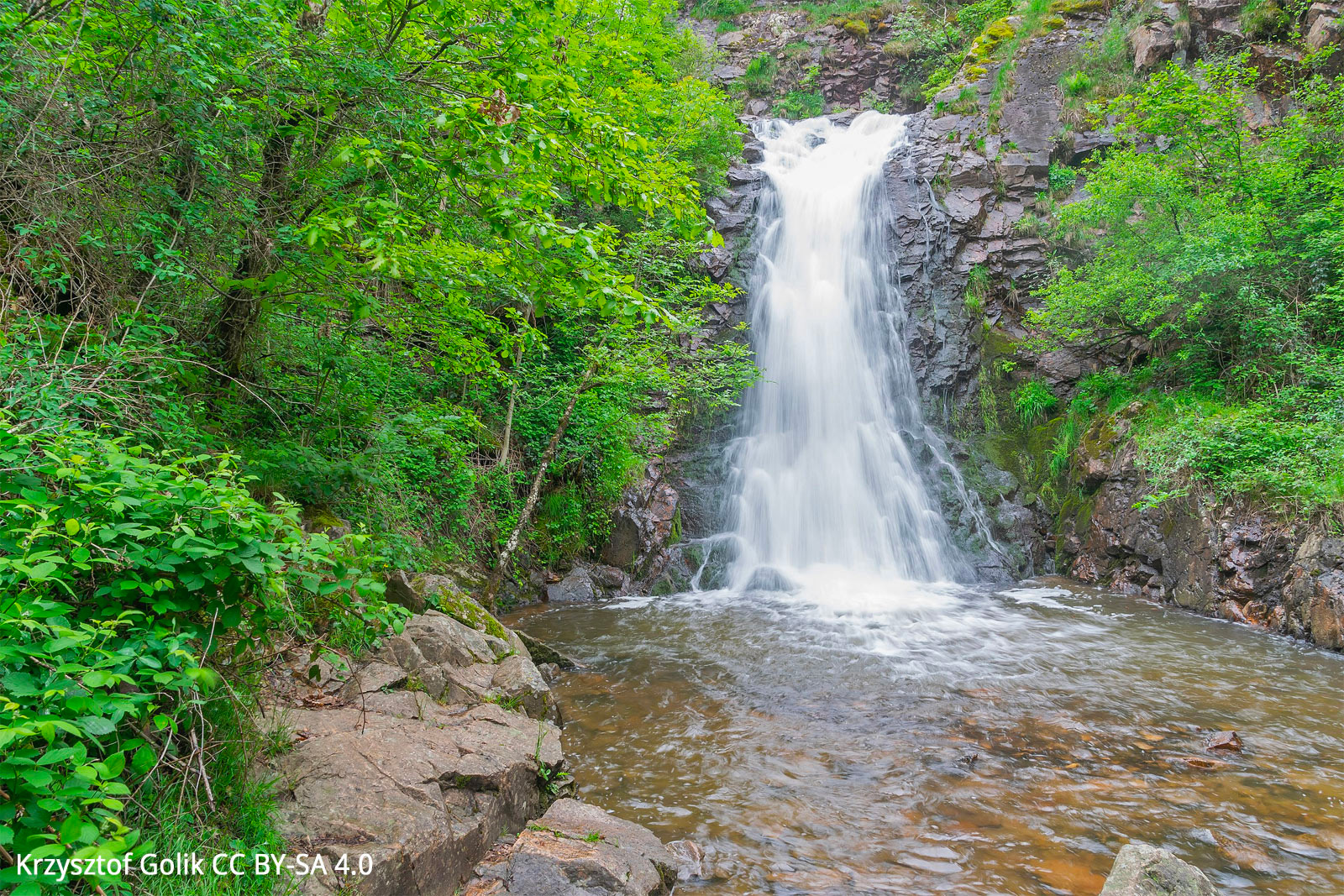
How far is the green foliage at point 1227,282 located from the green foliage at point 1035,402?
67.4 inches

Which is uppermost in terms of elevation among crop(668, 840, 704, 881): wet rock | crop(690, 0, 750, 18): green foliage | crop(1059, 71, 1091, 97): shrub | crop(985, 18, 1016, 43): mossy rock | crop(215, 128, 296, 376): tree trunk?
crop(690, 0, 750, 18): green foliage

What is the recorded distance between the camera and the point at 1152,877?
299 centimetres

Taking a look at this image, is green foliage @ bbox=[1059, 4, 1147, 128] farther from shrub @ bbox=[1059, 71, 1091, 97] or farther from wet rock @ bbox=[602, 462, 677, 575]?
wet rock @ bbox=[602, 462, 677, 575]

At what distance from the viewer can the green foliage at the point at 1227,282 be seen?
927 cm

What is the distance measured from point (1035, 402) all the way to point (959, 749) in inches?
412

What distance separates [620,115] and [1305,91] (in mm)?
12106

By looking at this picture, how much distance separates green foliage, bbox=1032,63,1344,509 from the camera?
9.27 metres

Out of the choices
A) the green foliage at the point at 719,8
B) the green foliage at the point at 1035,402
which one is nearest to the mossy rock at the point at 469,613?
the green foliage at the point at 1035,402

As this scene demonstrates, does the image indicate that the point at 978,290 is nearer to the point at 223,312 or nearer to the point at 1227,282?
the point at 1227,282

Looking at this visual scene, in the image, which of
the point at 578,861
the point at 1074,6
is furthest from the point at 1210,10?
the point at 578,861

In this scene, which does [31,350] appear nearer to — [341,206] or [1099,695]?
[341,206]

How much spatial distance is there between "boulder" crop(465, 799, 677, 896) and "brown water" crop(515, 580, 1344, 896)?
34 centimetres

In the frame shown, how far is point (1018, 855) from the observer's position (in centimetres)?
384

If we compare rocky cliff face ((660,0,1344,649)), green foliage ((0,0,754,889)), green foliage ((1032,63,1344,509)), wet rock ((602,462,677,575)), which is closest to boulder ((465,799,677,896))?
green foliage ((0,0,754,889))
